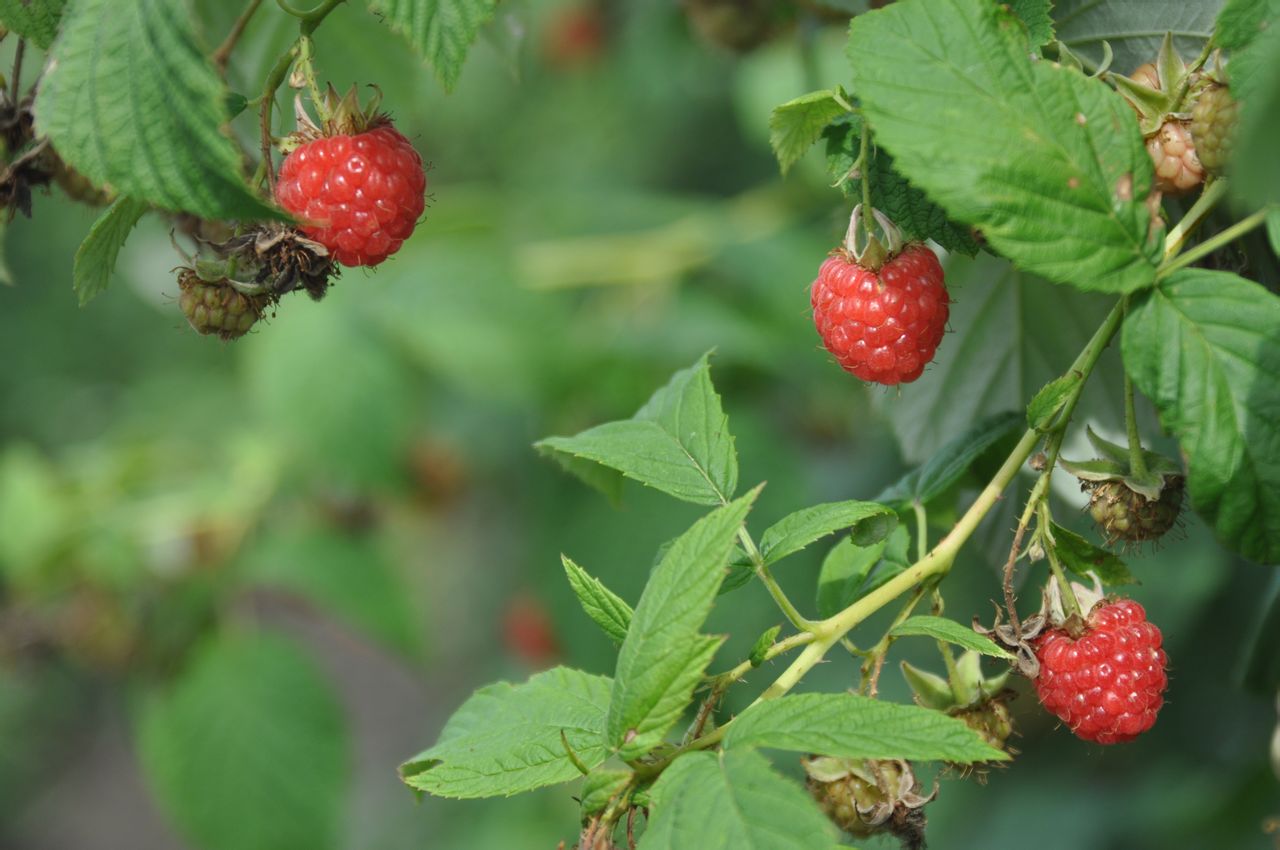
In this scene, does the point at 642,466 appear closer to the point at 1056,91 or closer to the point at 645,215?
the point at 1056,91

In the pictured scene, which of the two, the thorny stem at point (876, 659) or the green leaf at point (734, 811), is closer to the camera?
the green leaf at point (734, 811)

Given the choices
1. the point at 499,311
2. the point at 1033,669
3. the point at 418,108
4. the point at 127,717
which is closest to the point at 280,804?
the point at 499,311

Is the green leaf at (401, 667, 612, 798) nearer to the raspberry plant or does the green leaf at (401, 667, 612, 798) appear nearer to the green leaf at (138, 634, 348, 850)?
the raspberry plant

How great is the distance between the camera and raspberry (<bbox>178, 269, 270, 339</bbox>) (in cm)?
82

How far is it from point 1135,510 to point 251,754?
1655 millimetres

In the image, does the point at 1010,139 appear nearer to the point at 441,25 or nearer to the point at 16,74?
the point at 441,25

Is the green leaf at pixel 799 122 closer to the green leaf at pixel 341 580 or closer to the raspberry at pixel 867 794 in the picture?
the raspberry at pixel 867 794

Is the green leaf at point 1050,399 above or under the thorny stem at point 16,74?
under

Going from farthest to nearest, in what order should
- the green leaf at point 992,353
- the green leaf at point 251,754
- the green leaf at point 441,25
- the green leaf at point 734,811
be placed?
the green leaf at point 251,754 → the green leaf at point 992,353 → the green leaf at point 441,25 → the green leaf at point 734,811

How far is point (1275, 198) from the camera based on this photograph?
0.50 meters

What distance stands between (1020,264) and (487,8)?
369mm

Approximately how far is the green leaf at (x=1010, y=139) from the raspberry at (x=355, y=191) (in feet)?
1.11

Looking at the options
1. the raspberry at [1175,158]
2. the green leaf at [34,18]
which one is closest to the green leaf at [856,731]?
the raspberry at [1175,158]

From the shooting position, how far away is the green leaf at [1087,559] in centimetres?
74
